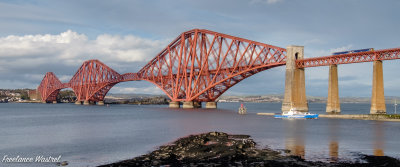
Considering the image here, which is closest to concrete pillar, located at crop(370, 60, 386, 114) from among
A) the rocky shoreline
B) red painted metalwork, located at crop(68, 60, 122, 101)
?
the rocky shoreline

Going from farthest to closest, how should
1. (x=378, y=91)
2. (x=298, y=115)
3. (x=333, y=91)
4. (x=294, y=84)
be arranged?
(x=294, y=84) < (x=333, y=91) < (x=298, y=115) < (x=378, y=91)

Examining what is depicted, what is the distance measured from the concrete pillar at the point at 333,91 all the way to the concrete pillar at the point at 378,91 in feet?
31.6

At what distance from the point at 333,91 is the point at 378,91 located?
36.7 feet

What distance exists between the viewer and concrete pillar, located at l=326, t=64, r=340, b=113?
7388 centimetres

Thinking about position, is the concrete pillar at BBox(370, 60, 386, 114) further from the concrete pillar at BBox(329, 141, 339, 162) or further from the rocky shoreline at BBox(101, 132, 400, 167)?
the rocky shoreline at BBox(101, 132, 400, 167)

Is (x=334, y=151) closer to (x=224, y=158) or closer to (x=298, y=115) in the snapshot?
(x=224, y=158)

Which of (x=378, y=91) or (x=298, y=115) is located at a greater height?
(x=378, y=91)

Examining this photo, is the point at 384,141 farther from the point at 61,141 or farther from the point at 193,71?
the point at 193,71

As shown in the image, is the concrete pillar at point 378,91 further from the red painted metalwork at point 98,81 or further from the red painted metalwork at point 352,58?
the red painted metalwork at point 98,81

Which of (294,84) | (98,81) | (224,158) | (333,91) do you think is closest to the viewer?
(224,158)

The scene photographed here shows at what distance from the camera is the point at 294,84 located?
261 feet

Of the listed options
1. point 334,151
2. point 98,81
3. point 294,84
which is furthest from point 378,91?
point 98,81

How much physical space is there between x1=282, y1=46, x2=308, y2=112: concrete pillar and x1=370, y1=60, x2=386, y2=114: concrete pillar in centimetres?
1576

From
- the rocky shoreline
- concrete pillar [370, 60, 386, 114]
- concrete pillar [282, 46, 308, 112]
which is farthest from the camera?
concrete pillar [282, 46, 308, 112]
